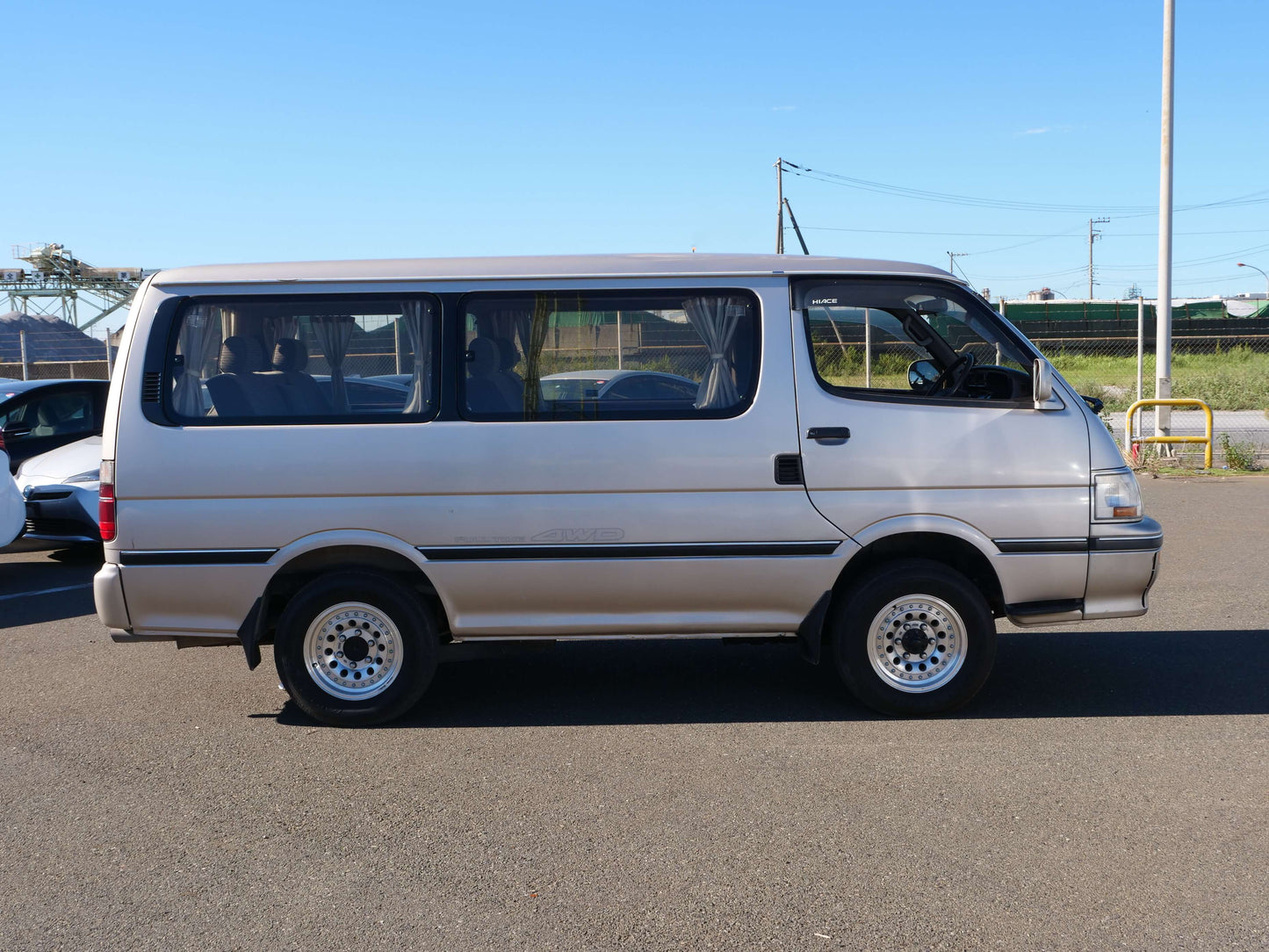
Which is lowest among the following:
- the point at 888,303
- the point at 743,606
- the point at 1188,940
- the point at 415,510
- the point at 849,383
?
the point at 1188,940

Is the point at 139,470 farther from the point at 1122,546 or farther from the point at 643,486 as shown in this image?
the point at 1122,546

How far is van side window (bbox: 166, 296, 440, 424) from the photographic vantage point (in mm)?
5543

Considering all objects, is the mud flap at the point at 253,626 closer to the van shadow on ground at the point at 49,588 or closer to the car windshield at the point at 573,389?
the car windshield at the point at 573,389

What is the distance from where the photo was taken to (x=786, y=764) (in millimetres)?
5016

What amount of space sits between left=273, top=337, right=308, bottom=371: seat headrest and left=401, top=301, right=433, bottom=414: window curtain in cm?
50

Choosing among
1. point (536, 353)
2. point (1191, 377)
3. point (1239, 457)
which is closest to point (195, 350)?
point (536, 353)

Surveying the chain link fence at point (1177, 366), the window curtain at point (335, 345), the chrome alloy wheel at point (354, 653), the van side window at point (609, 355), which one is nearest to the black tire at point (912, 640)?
the van side window at point (609, 355)

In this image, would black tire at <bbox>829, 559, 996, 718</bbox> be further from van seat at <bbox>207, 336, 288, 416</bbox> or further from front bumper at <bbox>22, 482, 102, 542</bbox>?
front bumper at <bbox>22, 482, 102, 542</bbox>

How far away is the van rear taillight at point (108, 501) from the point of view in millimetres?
5461

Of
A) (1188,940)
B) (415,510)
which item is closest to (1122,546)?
(1188,940)

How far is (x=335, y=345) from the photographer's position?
5.59 m

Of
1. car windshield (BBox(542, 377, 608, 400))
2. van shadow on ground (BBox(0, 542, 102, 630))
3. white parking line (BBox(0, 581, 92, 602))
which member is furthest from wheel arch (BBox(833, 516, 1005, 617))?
white parking line (BBox(0, 581, 92, 602))

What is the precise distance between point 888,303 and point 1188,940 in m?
3.23

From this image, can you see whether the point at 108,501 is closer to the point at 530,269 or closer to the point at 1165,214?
the point at 530,269
